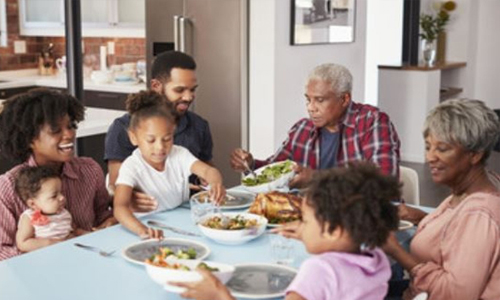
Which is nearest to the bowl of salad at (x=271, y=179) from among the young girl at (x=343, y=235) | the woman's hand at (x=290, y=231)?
the woman's hand at (x=290, y=231)

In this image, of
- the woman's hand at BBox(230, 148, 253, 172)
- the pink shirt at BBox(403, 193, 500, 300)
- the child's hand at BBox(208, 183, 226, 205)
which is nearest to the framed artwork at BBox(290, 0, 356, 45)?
the woman's hand at BBox(230, 148, 253, 172)

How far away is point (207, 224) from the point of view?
2.10m

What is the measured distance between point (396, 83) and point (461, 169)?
505 cm

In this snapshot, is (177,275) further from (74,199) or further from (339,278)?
(74,199)

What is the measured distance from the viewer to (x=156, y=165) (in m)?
2.43

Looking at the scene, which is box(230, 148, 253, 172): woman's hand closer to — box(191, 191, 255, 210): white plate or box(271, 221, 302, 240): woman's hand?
box(191, 191, 255, 210): white plate

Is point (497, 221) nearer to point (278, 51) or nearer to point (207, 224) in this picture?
point (207, 224)

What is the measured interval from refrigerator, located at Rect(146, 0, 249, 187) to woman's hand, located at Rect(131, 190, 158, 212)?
7.52 ft

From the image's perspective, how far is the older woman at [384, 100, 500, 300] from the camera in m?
1.69

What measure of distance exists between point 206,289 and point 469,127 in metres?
0.86

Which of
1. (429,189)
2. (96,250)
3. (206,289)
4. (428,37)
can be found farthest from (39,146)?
(428,37)

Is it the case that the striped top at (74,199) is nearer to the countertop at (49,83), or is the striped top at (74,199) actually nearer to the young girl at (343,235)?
the young girl at (343,235)

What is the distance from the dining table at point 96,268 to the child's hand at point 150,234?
4 cm

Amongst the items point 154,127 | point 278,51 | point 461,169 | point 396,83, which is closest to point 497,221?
point 461,169
